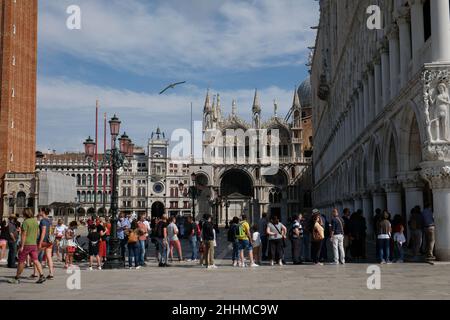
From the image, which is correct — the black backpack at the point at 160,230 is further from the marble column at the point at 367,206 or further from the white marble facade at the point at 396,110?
the marble column at the point at 367,206

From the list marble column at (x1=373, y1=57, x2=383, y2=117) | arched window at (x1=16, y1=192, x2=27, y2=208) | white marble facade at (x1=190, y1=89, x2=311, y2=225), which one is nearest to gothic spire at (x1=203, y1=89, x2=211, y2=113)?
white marble facade at (x1=190, y1=89, x2=311, y2=225)

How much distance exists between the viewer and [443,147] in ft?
42.8

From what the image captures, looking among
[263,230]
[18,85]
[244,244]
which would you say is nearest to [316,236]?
[244,244]

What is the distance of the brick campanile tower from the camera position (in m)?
54.5

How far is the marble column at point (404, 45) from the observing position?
16.2 m

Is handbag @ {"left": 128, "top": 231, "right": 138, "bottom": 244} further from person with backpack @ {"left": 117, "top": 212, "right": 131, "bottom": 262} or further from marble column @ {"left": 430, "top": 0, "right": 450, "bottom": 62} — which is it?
marble column @ {"left": 430, "top": 0, "right": 450, "bottom": 62}

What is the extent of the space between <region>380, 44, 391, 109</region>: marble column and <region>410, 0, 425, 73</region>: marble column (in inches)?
147

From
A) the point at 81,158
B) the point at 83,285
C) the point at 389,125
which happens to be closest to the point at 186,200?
the point at 81,158

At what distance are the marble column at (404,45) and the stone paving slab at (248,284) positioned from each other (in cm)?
605

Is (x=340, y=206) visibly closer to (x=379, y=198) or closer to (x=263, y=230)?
(x=379, y=198)

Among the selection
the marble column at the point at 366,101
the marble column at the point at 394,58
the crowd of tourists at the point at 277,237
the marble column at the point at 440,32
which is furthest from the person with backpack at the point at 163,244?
the marble column at the point at 366,101

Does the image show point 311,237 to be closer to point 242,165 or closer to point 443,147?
point 443,147

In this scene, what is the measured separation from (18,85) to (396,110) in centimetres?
4843

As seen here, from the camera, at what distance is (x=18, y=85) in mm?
56656
